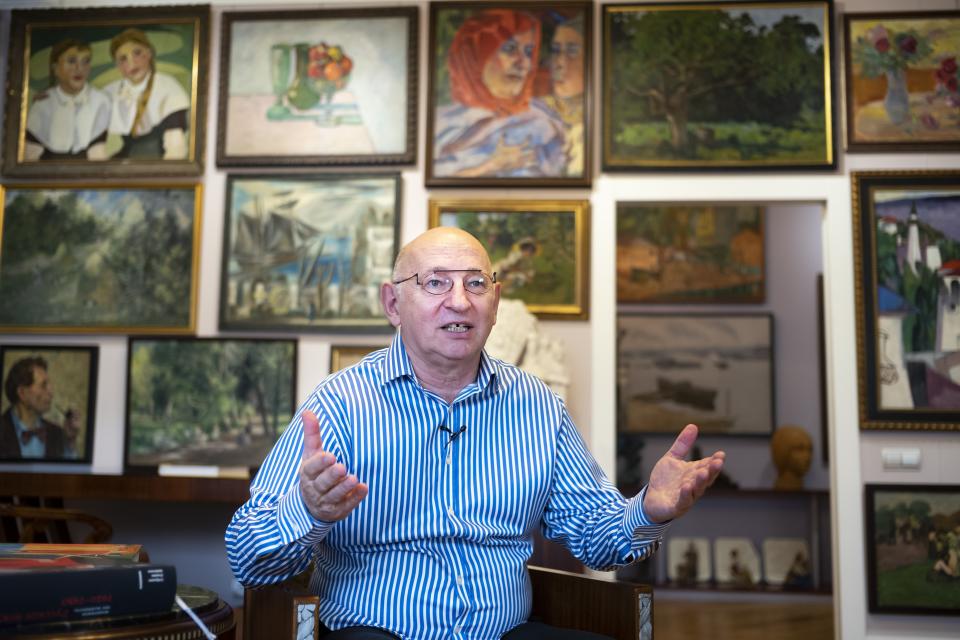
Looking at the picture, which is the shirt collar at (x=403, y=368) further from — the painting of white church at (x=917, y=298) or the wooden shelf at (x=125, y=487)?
the painting of white church at (x=917, y=298)

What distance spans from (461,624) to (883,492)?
11.7 ft

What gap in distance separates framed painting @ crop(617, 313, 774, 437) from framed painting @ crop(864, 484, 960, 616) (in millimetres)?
2585

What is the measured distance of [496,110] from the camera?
17.7 feet

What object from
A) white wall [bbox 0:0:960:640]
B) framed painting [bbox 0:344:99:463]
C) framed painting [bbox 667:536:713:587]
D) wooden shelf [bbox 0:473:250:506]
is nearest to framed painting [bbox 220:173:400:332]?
white wall [bbox 0:0:960:640]

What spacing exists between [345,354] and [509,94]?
1.79 m

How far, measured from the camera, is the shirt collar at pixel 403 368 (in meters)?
2.49

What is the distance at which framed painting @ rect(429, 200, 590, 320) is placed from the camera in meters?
5.27

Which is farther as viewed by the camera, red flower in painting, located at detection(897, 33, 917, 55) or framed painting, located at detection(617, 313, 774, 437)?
framed painting, located at detection(617, 313, 774, 437)

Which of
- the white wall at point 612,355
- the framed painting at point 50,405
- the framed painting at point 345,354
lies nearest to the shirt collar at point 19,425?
the framed painting at point 50,405

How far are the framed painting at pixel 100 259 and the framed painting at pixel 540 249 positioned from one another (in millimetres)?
1711

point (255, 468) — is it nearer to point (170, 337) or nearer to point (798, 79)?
point (170, 337)

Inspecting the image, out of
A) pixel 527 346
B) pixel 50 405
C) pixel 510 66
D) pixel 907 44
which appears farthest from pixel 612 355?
pixel 50 405

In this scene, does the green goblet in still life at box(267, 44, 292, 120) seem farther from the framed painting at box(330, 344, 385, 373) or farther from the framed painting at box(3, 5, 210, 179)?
the framed painting at box(330, 344, 385, 373)

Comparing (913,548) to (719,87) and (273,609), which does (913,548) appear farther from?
(273,609)
